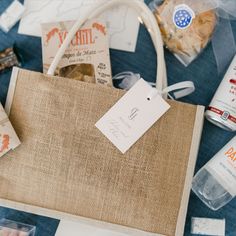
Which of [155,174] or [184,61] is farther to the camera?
[184,61]

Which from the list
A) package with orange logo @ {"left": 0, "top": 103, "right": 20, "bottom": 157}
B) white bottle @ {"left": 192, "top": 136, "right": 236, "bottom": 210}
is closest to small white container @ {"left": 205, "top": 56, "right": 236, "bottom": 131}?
white bottle @ {"left": 192, "top": 136, "right": 236, "bottom": 210}

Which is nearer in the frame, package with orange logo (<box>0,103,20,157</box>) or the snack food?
package with orange logo (<box>0,103,20,157</box>)

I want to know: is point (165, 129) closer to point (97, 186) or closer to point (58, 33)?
point (97, 186)

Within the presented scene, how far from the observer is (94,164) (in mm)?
626

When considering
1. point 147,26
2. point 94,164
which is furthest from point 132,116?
point 147,26

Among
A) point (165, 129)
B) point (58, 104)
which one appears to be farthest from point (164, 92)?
point (58, 104)

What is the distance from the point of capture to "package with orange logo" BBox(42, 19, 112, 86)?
71 cm

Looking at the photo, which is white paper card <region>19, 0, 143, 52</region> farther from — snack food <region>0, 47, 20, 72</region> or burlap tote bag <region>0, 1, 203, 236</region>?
burlap tote bag <region>0, 1, 203, 236</region>

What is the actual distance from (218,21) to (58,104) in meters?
0.32

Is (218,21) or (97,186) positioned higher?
(218,21)

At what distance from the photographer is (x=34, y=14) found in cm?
77

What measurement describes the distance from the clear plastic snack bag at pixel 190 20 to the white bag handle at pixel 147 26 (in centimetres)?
3

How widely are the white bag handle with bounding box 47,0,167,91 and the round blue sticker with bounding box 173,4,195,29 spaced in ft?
0.15

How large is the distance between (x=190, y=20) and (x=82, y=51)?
197 millimetres
